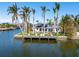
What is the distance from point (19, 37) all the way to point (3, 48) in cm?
56

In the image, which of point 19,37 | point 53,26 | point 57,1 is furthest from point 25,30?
point 57,1

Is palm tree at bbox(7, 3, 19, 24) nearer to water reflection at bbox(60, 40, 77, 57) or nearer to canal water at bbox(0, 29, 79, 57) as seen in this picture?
canal water at bbox(0, 29, 79, 57)

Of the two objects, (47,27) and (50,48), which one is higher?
(47,27)

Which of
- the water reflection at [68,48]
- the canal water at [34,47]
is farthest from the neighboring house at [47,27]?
the water reflection at [68,48]

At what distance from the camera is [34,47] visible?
604 cm

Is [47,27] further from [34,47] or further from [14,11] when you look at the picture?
[14,11]

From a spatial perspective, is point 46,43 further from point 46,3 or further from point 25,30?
point 46,3

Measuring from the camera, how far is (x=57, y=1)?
201 inches

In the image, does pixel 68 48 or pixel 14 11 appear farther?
pixel 68 48

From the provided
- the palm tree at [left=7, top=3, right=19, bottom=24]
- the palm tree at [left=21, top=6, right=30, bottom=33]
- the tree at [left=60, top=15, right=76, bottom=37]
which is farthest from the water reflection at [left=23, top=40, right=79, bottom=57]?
the palm tree at [left=7, top=3, right=19, bottom=24]

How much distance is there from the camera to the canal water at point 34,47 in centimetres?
540

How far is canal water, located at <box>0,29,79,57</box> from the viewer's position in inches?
213

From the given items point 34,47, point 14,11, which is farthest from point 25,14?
point 34,47

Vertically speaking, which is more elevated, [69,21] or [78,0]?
[78,0]
